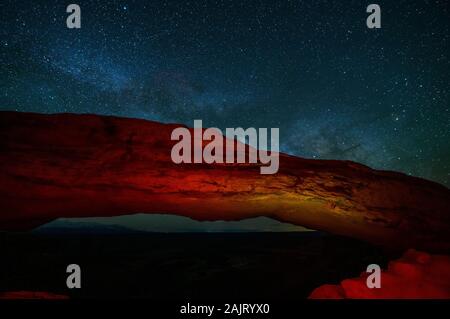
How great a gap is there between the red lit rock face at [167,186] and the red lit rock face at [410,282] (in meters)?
1.22

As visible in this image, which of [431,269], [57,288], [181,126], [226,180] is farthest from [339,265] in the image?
[57,288]

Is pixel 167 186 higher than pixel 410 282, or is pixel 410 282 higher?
pixel 167 186

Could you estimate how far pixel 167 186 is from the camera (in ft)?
17.7

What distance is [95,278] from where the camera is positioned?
1620 centimetres

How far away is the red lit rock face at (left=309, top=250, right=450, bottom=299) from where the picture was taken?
13.5ft

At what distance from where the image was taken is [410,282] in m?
4.23

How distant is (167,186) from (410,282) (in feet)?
15.1

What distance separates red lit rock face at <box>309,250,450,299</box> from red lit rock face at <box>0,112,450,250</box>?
122cm

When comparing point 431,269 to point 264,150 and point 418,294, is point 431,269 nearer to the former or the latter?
point 418,294

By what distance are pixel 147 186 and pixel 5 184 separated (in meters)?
2.60

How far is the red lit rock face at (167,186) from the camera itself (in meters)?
4.87

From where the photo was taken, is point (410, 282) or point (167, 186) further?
point (167, 186)

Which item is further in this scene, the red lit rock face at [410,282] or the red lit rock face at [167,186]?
the red lit rock face at [167,186]

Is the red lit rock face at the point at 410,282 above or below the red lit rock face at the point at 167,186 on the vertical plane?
below
